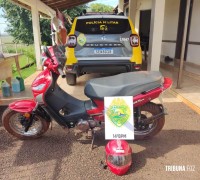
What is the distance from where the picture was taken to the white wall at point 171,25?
8.77m

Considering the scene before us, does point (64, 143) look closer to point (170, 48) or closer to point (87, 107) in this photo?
point (87, 107)

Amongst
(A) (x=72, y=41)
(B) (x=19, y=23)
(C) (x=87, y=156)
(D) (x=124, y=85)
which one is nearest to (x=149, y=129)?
(D) (x=124, y=85)

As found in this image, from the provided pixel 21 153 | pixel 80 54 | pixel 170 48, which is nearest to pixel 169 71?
pixel 170 48

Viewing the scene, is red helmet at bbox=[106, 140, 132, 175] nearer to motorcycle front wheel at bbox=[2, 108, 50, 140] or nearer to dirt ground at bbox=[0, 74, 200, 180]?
dirt ground at bbox=[0, 74, 200, 180]

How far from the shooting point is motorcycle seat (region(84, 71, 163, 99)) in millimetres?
2711

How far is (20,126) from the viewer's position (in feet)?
10.9

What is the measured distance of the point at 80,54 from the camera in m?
5.16

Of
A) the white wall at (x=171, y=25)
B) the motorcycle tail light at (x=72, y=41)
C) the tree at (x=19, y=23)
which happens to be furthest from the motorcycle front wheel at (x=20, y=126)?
the tree at (x=19, y=23)

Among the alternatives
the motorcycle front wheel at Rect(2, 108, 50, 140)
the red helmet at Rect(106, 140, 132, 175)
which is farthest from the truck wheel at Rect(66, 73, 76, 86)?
the red helmet at Rect(106, 140, 132, 175)

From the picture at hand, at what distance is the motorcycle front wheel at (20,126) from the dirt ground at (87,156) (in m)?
0.10

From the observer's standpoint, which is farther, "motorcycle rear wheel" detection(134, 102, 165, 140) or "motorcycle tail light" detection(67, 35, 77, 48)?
"motorcycle tail light" detection(67, 35, 77, 48)

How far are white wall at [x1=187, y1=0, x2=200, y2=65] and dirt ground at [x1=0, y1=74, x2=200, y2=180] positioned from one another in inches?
178

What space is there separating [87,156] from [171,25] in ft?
25.9

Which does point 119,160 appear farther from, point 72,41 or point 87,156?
point 72,41
